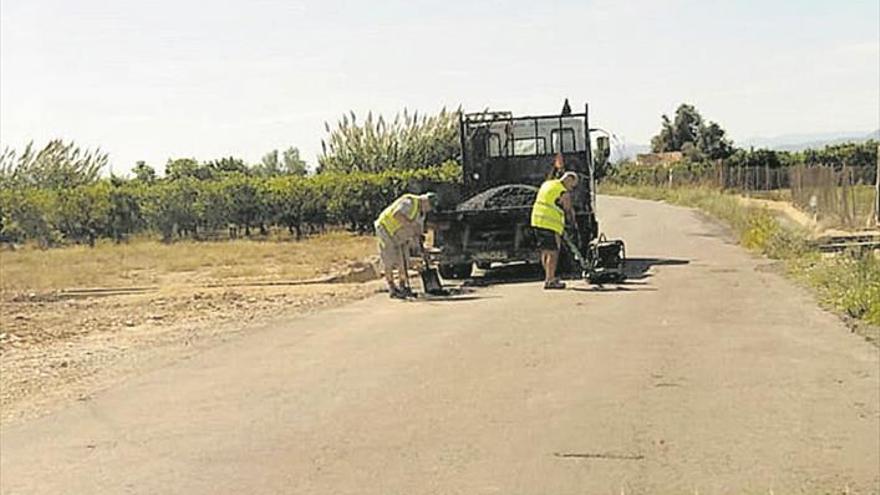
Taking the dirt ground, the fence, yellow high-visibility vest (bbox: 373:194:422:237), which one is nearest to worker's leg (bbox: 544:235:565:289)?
yellow high-visibility vest (bbox: 373:194:422:237)

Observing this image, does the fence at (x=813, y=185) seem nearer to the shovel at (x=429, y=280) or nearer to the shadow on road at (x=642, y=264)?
the shadow on road at (x=642, y=264)

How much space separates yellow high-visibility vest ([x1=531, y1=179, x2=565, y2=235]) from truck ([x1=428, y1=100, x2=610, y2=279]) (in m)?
1.20

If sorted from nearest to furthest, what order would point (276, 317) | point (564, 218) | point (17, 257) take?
point (276, 317)
point (564, 218)
point (17, 257)

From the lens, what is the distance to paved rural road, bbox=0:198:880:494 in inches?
314

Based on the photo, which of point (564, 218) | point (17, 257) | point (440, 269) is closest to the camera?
point (564, 218)

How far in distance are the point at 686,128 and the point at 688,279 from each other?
93.5m

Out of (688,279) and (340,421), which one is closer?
(340,421)

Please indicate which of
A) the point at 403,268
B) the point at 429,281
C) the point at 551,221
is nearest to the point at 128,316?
the point at 403,268

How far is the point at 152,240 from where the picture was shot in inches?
1617

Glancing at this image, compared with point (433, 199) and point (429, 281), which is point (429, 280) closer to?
point (429, 281)

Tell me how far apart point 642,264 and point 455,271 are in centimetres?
366

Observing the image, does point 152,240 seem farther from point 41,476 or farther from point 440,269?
point 41,476

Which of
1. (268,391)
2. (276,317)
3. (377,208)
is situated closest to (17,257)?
(377,208)

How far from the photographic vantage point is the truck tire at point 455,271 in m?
21.3
